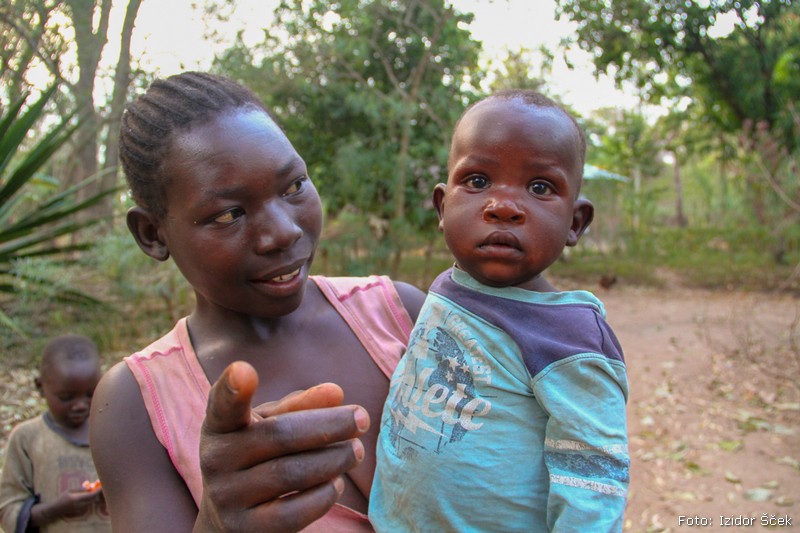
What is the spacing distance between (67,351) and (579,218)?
2486mm

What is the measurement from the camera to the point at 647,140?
16.5 metres

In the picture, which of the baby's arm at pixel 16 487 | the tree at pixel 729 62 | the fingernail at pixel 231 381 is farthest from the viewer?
the tree at pixel 729 62

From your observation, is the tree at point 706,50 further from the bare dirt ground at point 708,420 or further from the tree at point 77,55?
the tree at point 77,55

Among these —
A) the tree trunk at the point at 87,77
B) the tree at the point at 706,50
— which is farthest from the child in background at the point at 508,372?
the tree at the point at 706,50

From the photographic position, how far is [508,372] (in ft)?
3.97

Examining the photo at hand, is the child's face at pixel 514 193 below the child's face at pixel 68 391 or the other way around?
the other way around

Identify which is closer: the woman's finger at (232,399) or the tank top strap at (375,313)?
the woman's finger at (232,399)

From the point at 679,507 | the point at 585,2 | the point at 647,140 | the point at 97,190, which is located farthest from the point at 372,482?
the point at 647,140

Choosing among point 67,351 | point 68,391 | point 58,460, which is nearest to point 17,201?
point 67,351

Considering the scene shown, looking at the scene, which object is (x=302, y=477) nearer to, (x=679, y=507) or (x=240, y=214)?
(x=240, y=214)

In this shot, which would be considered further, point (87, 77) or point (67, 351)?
point (87, 77)

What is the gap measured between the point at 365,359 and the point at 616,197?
13983 mm

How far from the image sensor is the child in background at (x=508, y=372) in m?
1.14

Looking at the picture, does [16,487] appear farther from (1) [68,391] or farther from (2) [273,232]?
(2) [273,232]
